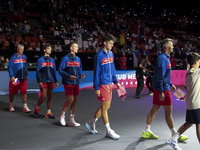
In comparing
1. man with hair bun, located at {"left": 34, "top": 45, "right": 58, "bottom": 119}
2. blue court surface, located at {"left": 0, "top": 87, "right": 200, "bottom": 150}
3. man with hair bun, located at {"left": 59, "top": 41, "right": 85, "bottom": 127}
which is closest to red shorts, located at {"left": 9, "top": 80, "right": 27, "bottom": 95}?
blue court surface, located at {"left": 0, "top": 87, "right": 200, "bottom": 150}

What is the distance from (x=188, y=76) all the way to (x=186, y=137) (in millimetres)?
1345

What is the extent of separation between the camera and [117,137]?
13.8 ft

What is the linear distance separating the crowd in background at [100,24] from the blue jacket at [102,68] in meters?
9.96

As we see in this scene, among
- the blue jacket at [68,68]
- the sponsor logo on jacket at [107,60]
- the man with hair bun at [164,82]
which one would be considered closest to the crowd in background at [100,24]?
the blue jacket at [68,68]

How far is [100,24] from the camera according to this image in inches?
776

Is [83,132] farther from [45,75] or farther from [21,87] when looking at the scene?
[21,87]

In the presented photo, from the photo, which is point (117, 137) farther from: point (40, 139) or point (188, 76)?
point (188, 76)

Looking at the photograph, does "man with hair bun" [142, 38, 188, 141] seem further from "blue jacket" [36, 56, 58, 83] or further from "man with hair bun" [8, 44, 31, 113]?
"man with hair bun" [8, 44, 31, 113]

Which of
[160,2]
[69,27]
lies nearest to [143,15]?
[160,2]

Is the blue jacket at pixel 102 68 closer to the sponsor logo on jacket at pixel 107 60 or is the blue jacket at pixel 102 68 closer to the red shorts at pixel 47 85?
the sponsor logo on jacket at pixel 107 60

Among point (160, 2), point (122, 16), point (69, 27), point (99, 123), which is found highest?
point (160, 2)

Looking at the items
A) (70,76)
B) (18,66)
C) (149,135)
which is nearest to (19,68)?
(18,66)

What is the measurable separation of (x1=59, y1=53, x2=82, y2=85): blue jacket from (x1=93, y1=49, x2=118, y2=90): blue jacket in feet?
3.74

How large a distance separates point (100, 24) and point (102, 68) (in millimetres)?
16119
